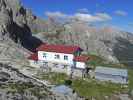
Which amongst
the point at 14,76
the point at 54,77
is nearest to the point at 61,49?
the point at 54,77

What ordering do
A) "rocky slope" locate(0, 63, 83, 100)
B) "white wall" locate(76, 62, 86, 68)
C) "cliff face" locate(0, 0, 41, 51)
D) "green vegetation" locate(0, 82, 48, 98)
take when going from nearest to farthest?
"rocky slope" locate(0, 63, 83, 100) → "green vegetation" locate(0, 82, 48, 98) → "white wall" locate(76, 62, 86, 68) → "cliff face" locate(0, 0, 41, 51)

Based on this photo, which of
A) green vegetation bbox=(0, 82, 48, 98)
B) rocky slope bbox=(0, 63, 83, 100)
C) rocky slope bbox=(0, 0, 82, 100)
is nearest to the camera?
rocky slope bbox=(0, 63, 83, 100)

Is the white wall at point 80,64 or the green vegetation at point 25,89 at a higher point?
the white wall at point 80,64

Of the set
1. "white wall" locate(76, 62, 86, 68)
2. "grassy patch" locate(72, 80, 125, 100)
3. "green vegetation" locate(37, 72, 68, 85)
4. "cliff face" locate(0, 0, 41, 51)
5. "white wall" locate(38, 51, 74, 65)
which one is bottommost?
"grassy patch" locate(72, 80, 125, 100)

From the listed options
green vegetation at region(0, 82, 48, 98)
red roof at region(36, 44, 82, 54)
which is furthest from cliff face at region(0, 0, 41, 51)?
green vegetation at region(0, 82, 48, 98)

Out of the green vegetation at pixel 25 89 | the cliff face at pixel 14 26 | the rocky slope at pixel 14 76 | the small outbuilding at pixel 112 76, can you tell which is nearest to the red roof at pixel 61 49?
the rocky slope at pixel 14 76

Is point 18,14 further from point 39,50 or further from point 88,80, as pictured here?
point 88,80

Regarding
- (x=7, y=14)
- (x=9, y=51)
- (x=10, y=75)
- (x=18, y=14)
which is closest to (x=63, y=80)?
(x=10, y=75)

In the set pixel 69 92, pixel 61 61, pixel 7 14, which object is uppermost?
pixel 7 14

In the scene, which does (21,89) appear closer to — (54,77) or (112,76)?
(54,77)

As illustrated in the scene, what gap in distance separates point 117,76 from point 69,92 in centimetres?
2432

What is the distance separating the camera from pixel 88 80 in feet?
278

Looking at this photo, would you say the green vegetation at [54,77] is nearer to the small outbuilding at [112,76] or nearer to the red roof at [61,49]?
the red roof at [61,49]

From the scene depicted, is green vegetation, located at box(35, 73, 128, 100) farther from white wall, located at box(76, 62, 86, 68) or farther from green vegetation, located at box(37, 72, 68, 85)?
white wall, located at box(76, 62, 86, 68)
